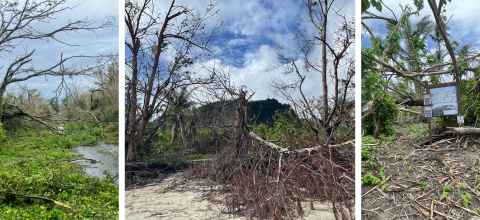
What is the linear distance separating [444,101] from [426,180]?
1.29 meters

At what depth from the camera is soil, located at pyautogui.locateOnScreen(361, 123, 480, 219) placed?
3326mm

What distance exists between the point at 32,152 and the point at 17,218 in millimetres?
1804

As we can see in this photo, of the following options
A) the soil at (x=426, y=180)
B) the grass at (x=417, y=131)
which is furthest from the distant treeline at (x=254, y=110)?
the grass at (x=417, y=131)

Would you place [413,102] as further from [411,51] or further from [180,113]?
[180,113]

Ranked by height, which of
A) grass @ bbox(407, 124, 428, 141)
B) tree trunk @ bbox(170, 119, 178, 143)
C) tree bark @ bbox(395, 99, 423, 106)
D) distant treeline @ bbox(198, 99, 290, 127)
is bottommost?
grass @ bbox(407, 124, 428, 141)

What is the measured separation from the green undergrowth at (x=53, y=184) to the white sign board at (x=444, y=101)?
165 inches

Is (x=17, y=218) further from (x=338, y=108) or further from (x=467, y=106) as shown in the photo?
(x=467, y=106)

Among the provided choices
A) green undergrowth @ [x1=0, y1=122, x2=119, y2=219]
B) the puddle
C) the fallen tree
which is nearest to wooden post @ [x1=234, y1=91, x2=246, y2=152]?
green undergrowth @ [x1=0, y1=122, x2=119, y2=219]

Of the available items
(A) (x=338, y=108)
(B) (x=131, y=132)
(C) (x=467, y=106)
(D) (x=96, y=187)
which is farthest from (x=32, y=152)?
(C) (x=467, y=106)

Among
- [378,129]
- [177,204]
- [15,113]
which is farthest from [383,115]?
[15,113]

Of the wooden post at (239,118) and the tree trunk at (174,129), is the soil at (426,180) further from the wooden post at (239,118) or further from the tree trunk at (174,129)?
the tree trunk at (174,129)

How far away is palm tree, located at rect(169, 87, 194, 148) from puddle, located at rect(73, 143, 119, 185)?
1601 millimetres

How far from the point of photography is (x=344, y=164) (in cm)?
296

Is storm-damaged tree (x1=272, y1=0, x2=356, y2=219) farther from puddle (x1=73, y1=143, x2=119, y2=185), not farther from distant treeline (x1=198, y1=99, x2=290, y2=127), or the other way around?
puddle (x1=73, y1=143, x2=119, y2=185)
